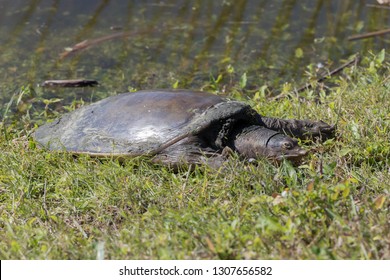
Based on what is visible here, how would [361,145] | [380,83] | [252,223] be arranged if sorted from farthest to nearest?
[380,83] < [361,145] < [252,223]

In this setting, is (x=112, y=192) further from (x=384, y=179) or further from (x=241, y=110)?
(x=384, y=179)

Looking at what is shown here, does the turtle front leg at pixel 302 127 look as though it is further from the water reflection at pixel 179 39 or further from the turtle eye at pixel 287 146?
the water reflection at pixel 179 39

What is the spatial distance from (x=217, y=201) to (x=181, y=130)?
0.69 m

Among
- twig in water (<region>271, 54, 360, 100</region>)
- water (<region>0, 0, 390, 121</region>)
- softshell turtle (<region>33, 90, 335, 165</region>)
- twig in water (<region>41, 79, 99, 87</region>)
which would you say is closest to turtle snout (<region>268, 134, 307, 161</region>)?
softshell turtle (<region>33, 90, 335, 165</region>)

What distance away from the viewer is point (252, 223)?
3072mm

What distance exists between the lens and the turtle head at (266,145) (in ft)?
12.4

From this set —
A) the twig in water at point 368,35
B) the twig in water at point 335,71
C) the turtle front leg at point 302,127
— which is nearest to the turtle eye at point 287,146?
the turtle front leg at point 302,127

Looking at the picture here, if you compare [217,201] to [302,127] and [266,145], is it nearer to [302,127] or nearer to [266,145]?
[266,145]

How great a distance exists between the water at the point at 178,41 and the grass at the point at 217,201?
1.19 metres

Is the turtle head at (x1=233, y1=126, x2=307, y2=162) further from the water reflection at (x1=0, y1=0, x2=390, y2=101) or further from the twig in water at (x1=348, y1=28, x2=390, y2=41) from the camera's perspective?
the twig in water at (x1=348, y1=28, x2=390, y2=41)

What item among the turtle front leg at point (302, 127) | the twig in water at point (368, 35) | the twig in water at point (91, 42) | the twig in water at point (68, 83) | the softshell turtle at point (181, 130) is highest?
the softshell turtle at point (181, 130)

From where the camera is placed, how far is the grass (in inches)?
113

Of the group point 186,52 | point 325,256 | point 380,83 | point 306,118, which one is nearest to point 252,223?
point 325,256
